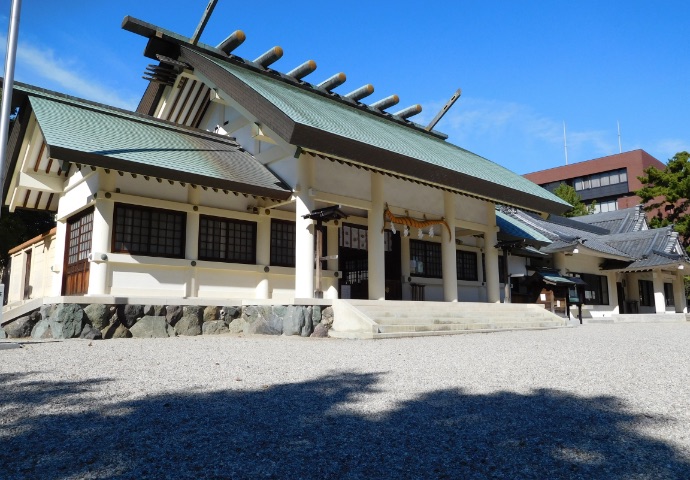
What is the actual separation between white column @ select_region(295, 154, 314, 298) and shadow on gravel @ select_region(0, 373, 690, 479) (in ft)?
22.6

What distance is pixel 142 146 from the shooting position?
1075 cm

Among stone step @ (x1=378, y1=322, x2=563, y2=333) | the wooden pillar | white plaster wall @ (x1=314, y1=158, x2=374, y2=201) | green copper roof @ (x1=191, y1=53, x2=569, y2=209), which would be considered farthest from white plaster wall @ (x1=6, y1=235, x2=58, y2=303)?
stone step @ (x1=378, y1=322, x2=563, y2=333)

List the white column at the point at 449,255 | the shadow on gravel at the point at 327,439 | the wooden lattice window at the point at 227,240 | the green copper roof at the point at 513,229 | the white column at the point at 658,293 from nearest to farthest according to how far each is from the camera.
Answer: the shadow on gravel at the point at 327,439 < the wooden lattice window at the point at 227,240 < the white column at the point at 449,255 < the green copper roof at the point at 513,229 < the white column at the point at 658,293

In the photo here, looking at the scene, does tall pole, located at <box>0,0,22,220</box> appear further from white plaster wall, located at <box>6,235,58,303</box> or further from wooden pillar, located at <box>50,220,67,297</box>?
white plaster wall, located at <box>6,235,58,303</box>

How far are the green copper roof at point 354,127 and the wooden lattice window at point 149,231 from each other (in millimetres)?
3413

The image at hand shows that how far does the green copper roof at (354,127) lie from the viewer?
36.7 ft

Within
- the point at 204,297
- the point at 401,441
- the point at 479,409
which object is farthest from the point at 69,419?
the point at 204,297

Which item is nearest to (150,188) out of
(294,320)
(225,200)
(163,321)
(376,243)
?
(225,200)

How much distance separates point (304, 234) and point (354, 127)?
123 inches

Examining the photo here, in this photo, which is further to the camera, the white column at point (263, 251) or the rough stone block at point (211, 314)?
the white column at point (263, 251)

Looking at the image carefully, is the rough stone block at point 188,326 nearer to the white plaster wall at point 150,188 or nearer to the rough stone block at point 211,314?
the rough stone block at point 211,314

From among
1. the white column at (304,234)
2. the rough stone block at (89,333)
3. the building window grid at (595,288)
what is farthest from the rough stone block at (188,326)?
the building window grid at (595,288)

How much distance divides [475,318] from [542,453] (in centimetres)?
1026

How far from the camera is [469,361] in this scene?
6.46 m
